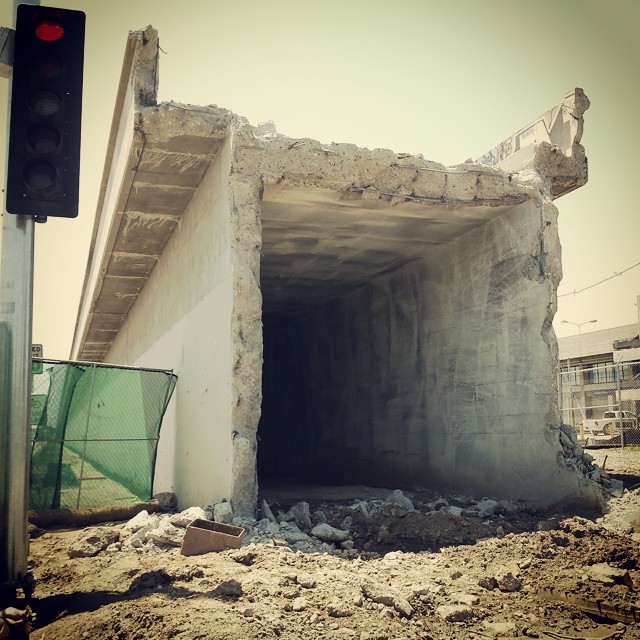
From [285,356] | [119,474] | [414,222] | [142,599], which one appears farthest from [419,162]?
[285,356]

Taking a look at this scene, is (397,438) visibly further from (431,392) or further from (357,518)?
(357,518)

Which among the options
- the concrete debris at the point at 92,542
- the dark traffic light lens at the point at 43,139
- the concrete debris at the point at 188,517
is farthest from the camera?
the concrete debris at the point at 188,517

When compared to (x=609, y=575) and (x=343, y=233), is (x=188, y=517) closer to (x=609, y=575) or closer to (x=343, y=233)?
(x=609, y=575)

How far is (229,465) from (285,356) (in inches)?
407

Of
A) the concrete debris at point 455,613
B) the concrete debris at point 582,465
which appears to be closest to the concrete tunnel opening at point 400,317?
the concrete debris at point 582,465

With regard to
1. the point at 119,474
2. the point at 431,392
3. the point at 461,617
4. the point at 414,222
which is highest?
the point at 414,222

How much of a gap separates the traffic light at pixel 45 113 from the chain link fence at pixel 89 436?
13.5 feet

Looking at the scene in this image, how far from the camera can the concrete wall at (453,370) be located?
8.32 meters

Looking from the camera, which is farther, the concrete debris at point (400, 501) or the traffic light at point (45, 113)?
the concrete debris at point (400, 501)

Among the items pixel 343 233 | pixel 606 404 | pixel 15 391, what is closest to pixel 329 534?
pixel 15 391

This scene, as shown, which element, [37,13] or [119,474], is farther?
[119,474]

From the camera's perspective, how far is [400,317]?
11.5 m

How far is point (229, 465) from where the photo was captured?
6680 millimetres

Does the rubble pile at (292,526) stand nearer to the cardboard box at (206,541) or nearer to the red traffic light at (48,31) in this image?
the cardboard box at (206,541)
